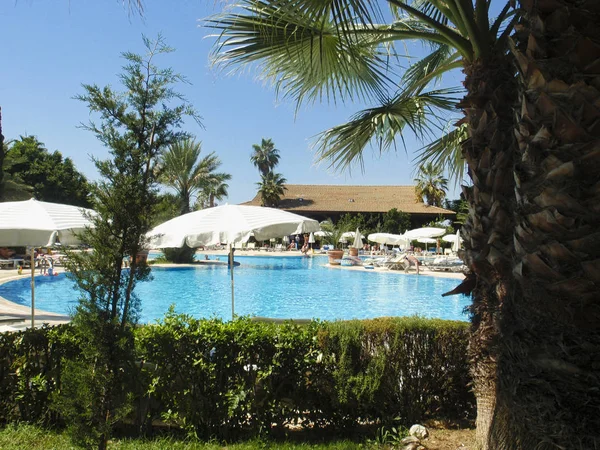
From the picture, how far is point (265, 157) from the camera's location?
61219mm

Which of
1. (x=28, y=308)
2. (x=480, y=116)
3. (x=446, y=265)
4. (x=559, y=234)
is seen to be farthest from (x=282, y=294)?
(x=559, y=234)

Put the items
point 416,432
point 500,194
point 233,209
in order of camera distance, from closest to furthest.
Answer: point 500,194
point 416,432
point 233,209

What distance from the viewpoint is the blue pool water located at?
568 inches

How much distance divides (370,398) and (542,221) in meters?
2.69

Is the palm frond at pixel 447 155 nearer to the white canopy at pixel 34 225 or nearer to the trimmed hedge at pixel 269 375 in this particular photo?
the trimmed hedge at pixel 269 375

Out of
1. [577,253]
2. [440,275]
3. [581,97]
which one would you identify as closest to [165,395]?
[577,253]

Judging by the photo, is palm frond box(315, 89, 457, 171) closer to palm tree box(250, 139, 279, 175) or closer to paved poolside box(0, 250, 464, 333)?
paved poolside box(0, 250, 464, 333)

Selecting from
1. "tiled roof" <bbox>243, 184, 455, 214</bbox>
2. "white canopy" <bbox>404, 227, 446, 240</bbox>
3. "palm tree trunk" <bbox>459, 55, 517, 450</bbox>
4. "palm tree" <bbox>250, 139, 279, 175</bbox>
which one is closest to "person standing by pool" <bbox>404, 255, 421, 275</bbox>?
"white canopy" <bbox>404, 227, 446, 240</bbox>

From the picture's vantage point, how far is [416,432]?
400 centimetres

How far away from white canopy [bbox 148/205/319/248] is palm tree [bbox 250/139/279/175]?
53.8m

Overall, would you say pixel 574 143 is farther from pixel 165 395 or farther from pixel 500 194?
pixel 165 395

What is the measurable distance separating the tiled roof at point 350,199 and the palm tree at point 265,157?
11.7 metres

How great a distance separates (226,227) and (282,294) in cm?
1054

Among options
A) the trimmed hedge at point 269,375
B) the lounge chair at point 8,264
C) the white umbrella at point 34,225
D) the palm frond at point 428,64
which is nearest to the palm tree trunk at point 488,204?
the trimmed hedge at point 269,375
